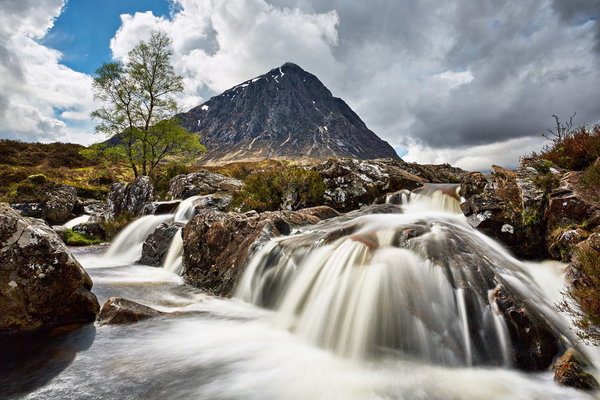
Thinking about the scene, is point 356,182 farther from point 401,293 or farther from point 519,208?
point 401,293

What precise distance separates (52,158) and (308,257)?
4491cm

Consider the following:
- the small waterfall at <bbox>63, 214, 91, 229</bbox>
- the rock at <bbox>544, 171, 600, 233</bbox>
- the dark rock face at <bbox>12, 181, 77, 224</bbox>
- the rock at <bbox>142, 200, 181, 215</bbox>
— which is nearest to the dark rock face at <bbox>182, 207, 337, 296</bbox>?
the rock at <bbox>142, 200, 181, 215</bbox>

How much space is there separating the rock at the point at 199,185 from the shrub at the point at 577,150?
1583 cm

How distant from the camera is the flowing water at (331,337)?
3986 mm

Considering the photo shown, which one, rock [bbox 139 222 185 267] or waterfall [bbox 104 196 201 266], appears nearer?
waterfall [bbox 104 196 201 266]

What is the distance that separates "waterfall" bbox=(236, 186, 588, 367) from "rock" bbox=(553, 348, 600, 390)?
0.92ft

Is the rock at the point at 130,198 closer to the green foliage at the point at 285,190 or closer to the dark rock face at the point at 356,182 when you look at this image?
the green foliage at the point at 285,190

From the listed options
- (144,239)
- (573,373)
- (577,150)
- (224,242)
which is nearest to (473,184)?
(577,150)

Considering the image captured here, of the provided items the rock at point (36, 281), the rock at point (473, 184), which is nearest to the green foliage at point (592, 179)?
the rock at point (473, 184)

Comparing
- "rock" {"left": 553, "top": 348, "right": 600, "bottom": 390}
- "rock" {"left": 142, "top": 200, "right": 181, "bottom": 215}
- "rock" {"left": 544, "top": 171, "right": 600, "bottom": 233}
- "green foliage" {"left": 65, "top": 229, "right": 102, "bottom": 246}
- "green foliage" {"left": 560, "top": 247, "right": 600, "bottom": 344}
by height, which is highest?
"rock" {"left": 544, "top": 171, "right": 600, "bottom": 233}

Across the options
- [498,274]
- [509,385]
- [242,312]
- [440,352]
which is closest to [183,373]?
[242,312]

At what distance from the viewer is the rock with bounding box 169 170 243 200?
1892 cm

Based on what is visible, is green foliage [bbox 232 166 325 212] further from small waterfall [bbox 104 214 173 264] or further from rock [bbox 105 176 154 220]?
rock [bbox 105 176 154 220]

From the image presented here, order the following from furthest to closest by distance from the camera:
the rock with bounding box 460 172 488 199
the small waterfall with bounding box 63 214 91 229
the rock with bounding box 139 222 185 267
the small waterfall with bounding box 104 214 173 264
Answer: the small waterfall with bounding box 63 214 91 229, the small waterfall with bounding box 104 214 173 264, the rock with bounding box 460 172 488 199, the rock with bounding box 139 222 185 267
